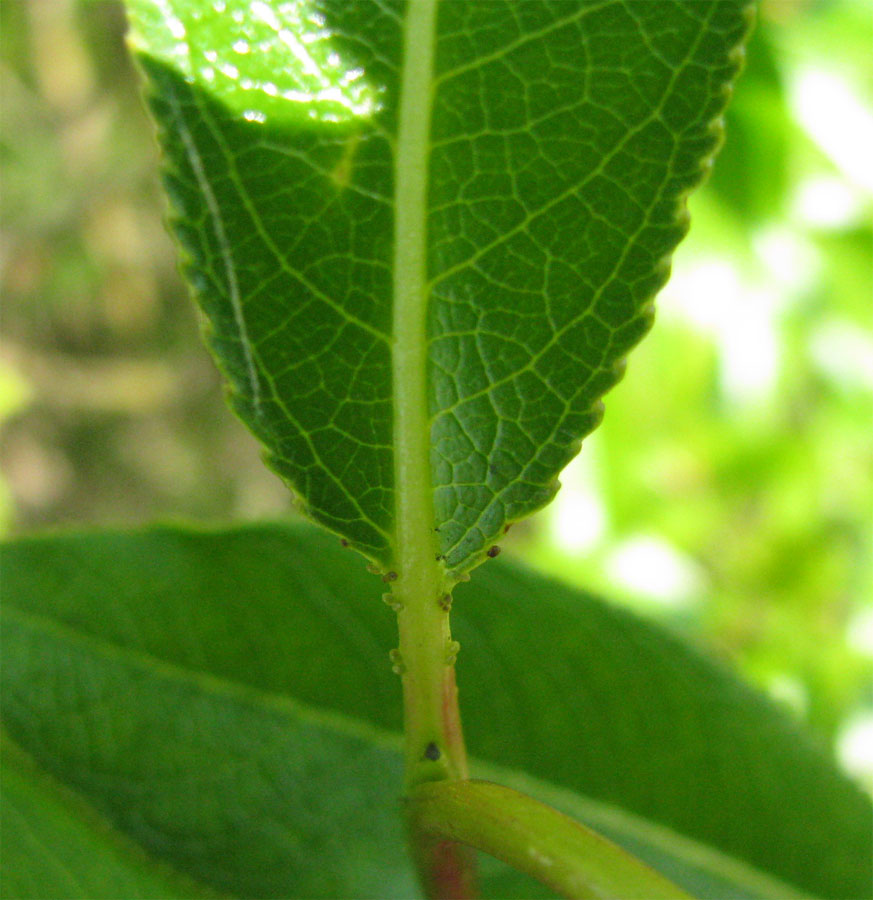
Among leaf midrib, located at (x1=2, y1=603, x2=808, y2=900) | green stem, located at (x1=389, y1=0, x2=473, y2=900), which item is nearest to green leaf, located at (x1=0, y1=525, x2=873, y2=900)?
leaf midrib, located at (x1=2, y1=603, x2=808, y2=900)

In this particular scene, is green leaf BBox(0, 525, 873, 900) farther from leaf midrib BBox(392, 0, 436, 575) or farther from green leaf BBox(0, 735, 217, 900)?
leaf midrib BBox(392, 0, 436, 575)

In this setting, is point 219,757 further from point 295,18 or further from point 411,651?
point 295,18

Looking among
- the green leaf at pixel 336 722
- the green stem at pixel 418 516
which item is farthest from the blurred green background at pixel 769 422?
the green stem at pixel 418 516

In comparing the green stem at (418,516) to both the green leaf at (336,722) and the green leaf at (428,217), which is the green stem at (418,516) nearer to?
the green leaf at (428,217)

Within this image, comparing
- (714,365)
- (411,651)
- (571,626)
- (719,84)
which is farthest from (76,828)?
(714,365)

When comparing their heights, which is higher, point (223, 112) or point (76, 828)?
point (223, 112)

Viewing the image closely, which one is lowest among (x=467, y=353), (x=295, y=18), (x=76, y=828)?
(x=76, y=828)
